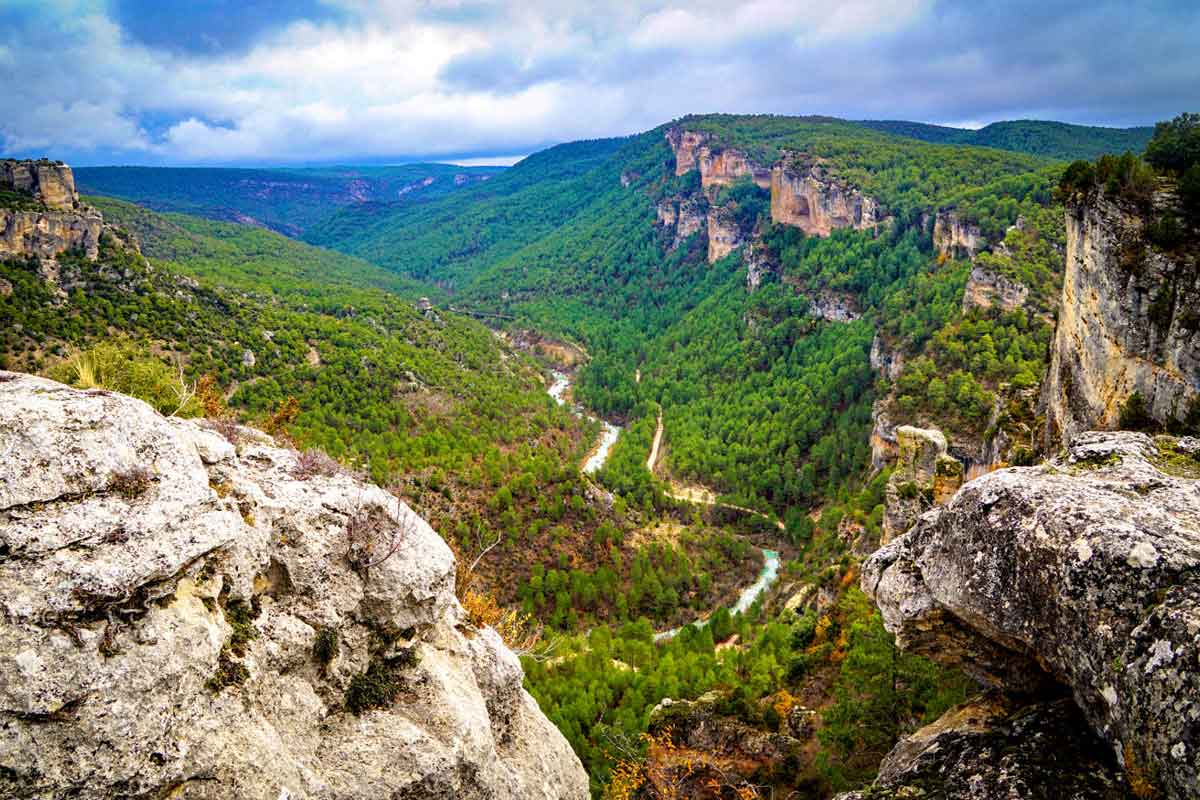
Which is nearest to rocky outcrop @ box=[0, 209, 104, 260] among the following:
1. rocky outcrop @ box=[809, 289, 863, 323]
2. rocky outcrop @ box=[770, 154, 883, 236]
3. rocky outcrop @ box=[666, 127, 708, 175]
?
rocky outcrop @ box=[809, 289, 863, 323]

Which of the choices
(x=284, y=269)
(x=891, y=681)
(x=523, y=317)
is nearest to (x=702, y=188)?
(x=523, y=317)

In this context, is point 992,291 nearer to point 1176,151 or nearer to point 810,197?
point 1176,151

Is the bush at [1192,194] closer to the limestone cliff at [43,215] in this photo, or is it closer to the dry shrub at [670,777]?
the dry shrub at [670,777]

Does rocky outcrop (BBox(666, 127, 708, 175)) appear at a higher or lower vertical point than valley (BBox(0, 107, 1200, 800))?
higher

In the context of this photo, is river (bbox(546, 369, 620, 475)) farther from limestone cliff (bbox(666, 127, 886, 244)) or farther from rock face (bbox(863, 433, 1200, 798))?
rock face (bbox(863, 433, 1200, 798))

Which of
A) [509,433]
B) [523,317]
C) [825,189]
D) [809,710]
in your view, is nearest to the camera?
[809,710]

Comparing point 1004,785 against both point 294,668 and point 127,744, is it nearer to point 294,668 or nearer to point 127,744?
point 294,668
